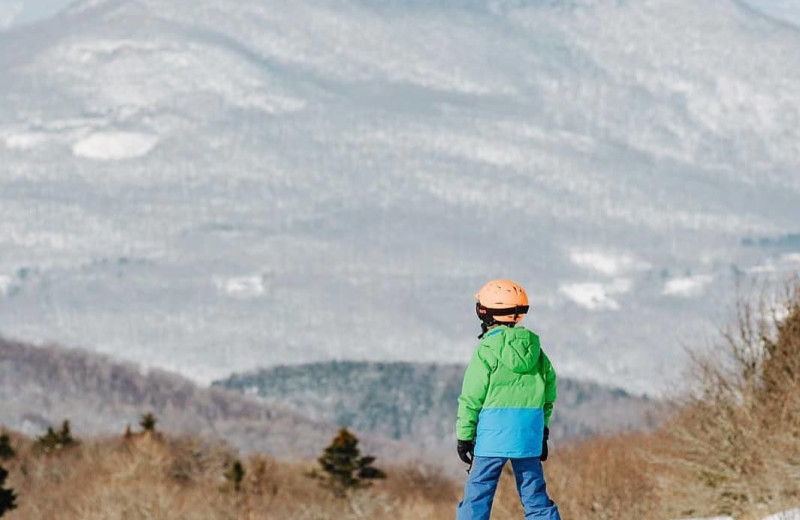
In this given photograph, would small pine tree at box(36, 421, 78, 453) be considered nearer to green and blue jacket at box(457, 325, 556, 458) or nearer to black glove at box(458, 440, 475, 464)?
black glove at box(458, 440, 475, 464)

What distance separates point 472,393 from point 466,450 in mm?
590

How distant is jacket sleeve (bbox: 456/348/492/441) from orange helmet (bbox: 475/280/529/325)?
1.33ft

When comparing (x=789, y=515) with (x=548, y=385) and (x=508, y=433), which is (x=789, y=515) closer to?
(x=548, y=385)

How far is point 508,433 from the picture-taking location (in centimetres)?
1648

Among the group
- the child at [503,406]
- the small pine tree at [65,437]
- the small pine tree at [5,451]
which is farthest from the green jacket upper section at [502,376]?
the small pine tree at [65,437]

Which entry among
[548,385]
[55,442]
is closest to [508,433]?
[548,385]

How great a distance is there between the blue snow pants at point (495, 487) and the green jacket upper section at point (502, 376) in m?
0.39

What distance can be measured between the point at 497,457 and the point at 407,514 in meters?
73.4

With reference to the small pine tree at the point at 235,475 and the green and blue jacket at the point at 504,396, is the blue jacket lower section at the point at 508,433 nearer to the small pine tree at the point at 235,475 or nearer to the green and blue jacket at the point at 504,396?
the green and blue jacket at the point at 504,396

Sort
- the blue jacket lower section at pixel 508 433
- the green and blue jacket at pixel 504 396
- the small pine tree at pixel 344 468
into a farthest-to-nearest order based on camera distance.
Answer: the small pine tree at pixel 344 468 < the blue jacket lower section at pixel 508 433 < the green and blue jacket at pixel 504 396

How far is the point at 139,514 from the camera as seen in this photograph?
84438mm

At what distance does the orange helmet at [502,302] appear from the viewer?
640 inches

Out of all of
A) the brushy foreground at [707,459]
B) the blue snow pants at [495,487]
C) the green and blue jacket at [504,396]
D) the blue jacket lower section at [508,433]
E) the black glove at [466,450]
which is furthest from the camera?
the brushy foreground at [707,459]

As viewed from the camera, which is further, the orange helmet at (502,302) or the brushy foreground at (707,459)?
the brushy foreground at (707,459)
